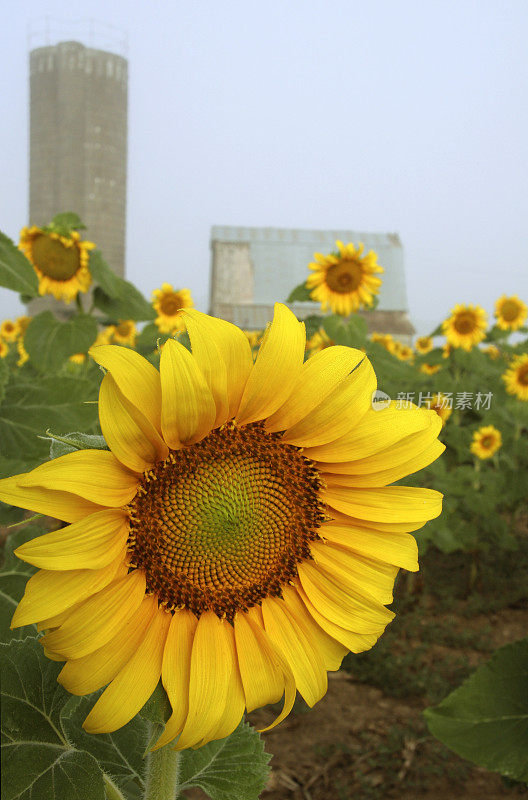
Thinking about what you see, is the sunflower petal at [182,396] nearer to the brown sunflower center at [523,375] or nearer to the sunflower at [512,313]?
the brown sunflower center at [523,375]

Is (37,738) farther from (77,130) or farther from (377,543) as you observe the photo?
(77,130)

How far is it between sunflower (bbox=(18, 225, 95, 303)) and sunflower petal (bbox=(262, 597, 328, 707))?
8.16ft

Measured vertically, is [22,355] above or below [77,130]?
below

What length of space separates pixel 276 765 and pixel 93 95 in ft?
39.2

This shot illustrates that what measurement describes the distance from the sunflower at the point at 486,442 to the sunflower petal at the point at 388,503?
372 centimetres

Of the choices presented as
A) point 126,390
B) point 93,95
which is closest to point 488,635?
point 126,390

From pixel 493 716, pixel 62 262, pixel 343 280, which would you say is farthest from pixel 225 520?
pixel 343 280

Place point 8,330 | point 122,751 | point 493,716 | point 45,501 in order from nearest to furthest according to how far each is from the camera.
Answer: point 45,501 < point 122,751 < point 493,716 < point 8,330

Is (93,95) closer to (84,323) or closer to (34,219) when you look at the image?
(34,219)

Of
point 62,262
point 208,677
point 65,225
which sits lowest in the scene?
point 208,677

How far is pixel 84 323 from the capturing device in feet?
9.24

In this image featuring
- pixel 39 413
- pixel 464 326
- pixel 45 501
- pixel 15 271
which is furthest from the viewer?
pixel 464 326

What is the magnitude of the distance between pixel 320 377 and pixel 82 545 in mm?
242

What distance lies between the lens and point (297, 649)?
651mm
